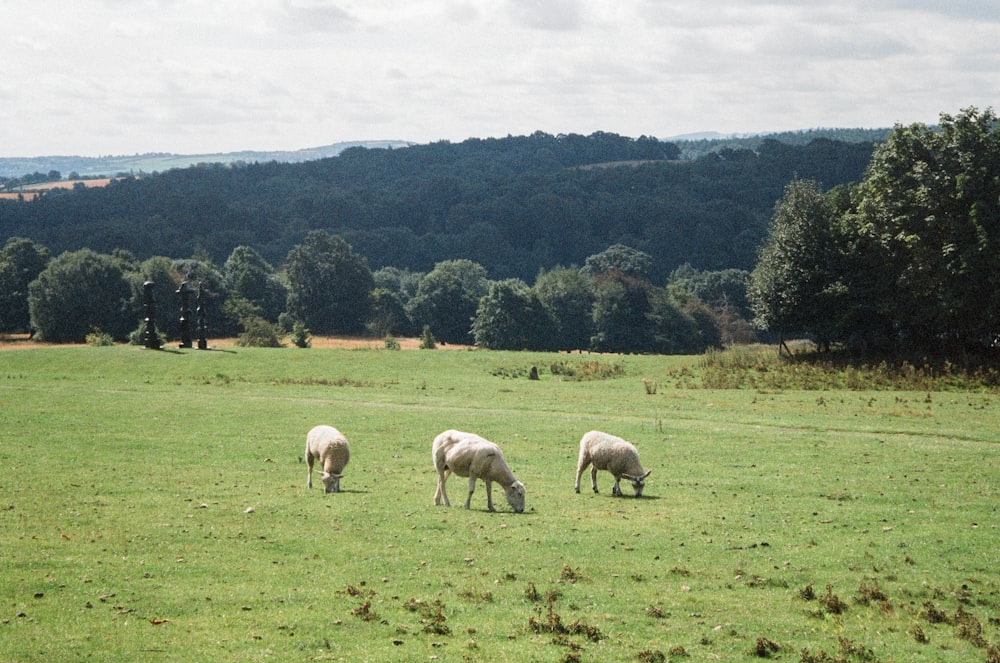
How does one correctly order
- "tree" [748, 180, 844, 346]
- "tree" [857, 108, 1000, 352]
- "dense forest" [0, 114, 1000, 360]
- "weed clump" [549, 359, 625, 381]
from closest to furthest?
"tree" [857, 108, 1000, 352] → "dense forest" [0, 114, 1000, 360] → "weed clump" [549, 359, 625, 381] → "tree" [748, 180, 844, 346]

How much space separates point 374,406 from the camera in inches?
1660

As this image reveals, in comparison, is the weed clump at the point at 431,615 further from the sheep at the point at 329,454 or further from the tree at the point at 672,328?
the tree at the point at 672,328

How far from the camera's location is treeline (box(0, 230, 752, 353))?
98750mm

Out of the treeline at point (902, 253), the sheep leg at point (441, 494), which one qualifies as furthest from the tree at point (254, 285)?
the sheep leg at point (441, 494)

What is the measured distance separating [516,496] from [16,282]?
107m

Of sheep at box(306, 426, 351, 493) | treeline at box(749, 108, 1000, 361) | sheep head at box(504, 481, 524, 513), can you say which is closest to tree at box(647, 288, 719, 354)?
treeline at box(749, 108, 1000, 361)

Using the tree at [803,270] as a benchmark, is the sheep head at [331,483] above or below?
below

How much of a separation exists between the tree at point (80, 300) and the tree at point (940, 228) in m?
78.3

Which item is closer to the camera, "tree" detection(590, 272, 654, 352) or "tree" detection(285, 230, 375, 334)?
"tree" detection(590, 272, 654, 352)

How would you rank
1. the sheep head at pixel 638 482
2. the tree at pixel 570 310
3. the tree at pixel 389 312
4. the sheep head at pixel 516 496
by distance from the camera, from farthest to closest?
the tree at pixel 389 312 → the tree at pixel 570 310 → the sheep head at pixel 638 482 → the sheep head at pixel 516 496

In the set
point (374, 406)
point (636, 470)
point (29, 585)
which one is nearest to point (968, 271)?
point (374, 406)

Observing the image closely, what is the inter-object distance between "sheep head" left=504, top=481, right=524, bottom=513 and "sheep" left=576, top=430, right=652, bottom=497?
2982 millimetres

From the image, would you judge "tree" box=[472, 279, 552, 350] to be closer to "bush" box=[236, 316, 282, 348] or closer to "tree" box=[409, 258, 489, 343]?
"bush" box=[236, 316, 282, 348]

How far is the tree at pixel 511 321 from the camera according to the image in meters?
94.8
